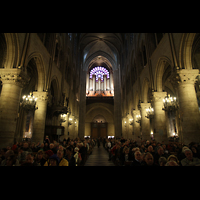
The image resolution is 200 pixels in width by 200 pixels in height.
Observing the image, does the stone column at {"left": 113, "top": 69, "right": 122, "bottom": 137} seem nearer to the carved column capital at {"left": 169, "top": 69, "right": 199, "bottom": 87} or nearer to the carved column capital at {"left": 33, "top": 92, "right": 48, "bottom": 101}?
the carved column capital at {"left": 33, "top": 92, "right": 48, "bottom": 101}

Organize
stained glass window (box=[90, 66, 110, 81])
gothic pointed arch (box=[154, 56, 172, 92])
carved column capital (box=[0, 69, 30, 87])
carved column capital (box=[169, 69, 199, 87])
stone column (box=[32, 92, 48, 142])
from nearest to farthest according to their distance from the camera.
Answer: carved column capital (box=[0, 69, 30, 87]) → carved column capital (box=[169, 69, 199, 87]) → stone column (box=[32, 92, 48, 142]) → gothic pointed arch (box=[154, 56, 172, 92]) → stained glass window (box=[90, 66, 110, 81])

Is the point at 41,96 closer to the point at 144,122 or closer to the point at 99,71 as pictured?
the point at 144,122

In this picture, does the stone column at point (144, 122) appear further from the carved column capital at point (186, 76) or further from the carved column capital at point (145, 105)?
the carved column capital at point (186, 76)

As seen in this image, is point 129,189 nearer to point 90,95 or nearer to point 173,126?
point 173,126

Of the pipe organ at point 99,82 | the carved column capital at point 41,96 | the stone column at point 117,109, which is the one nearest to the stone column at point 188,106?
the carved column capital at point 41,96

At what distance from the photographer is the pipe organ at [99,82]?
38156 mm

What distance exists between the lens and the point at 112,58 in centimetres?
3488

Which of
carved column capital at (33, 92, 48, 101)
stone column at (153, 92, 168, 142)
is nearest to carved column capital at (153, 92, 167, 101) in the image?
stone column at (153, 92, 168, 142)

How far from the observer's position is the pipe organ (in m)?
38.2

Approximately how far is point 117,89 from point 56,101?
1936 cm

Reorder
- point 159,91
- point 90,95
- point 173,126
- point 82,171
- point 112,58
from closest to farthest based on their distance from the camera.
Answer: point 82,171 → point 159,91 → point 173,126 → point 112,58 → point 90,95

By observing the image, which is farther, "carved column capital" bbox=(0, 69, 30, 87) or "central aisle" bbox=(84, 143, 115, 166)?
"central aisle" bbox=(84, 143, 115, 166)

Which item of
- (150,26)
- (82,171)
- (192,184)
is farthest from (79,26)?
(192,184)

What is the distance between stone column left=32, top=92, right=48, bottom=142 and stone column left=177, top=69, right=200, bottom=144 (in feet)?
28.6
